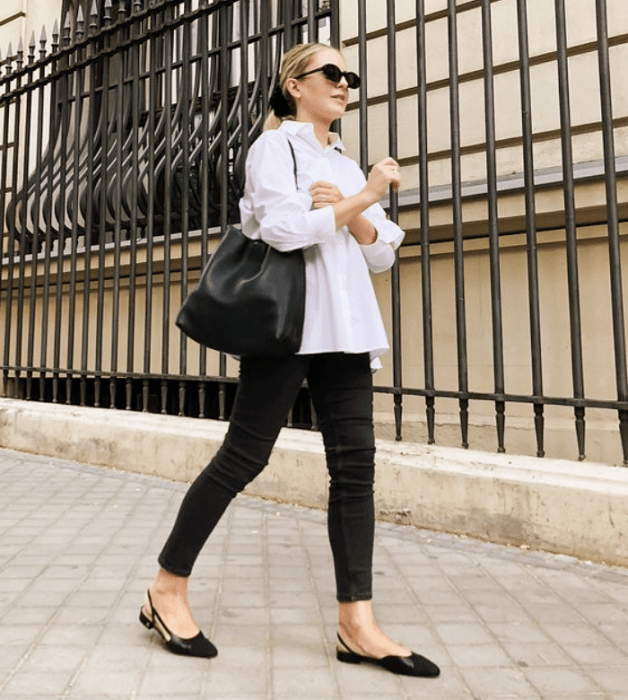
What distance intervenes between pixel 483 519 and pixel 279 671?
1.60 m

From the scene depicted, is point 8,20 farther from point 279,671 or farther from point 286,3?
point 279,671

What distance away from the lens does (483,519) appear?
3135 mm

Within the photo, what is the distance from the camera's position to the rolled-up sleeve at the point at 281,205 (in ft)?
5.86

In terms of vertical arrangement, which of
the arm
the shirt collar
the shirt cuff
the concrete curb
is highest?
the shirt collar

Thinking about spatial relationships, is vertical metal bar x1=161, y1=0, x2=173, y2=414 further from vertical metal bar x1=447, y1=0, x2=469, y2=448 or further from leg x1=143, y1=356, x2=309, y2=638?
leg x1=143, y1=356, x2=309, y2=638

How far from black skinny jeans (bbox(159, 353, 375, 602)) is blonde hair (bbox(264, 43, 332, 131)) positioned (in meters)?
0.81

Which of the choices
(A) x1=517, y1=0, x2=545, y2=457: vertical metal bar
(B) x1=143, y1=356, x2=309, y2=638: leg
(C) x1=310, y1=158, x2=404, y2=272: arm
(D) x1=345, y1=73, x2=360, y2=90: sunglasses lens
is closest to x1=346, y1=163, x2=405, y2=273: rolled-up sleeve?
(C) x1=310, y1=158, x2=404, y2=272: arm

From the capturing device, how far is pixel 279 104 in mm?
2092

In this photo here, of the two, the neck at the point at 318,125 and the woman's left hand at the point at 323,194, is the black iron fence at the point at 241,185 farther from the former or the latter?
the woman's left hand at the point at 323,194

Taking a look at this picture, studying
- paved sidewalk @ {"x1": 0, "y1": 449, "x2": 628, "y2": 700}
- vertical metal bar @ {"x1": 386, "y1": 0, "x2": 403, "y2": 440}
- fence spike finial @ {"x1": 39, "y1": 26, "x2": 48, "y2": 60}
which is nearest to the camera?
paved sidewalk @ {"x1": 0, "y1": 449, "x2": 628, "y2": 700}

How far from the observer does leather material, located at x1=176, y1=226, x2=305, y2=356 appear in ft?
5.87

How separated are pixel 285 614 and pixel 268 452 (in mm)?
699

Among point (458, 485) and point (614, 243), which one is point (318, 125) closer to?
point (614, 243)

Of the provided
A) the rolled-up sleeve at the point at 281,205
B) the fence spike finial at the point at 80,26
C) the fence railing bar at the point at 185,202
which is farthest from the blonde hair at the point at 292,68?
the fence spike finial at the point at 80,26
